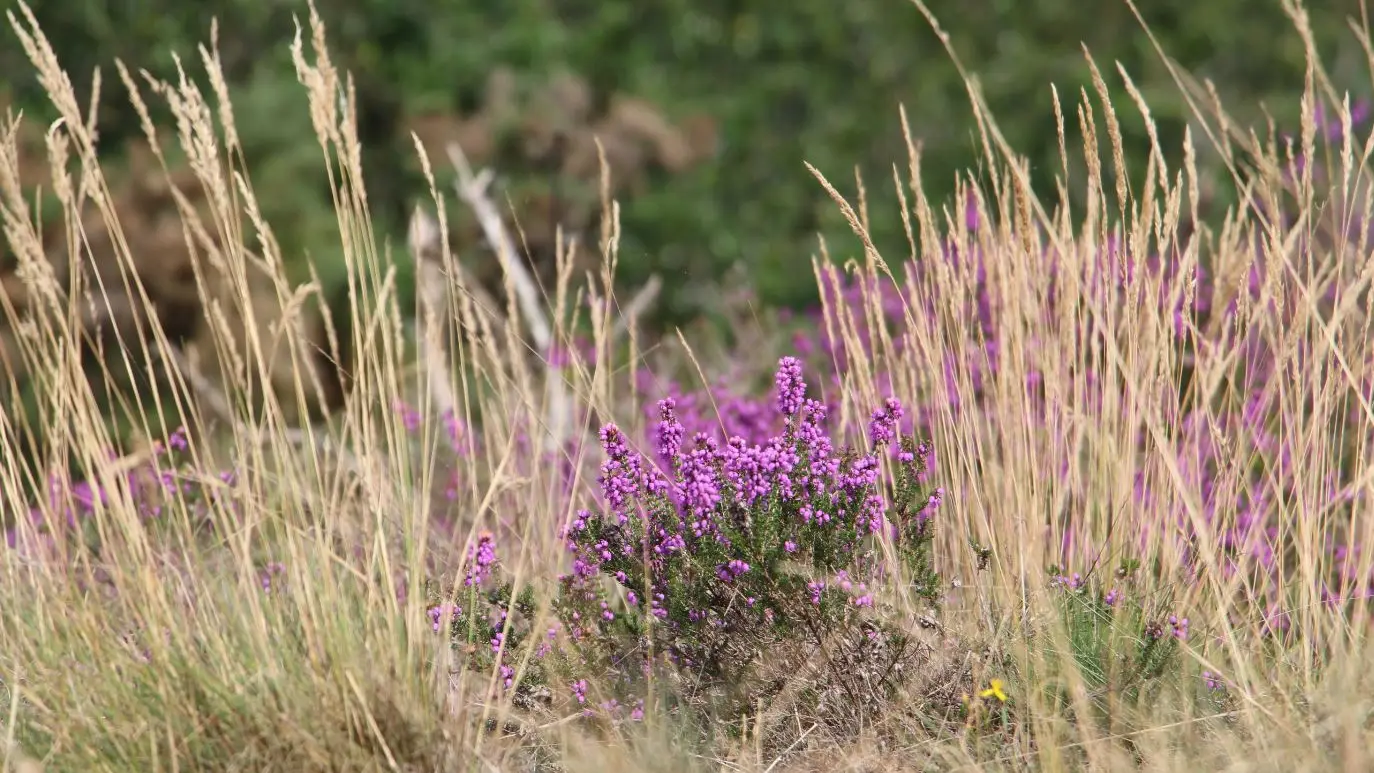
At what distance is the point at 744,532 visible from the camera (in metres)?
2.41

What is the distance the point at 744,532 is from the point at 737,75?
708cm

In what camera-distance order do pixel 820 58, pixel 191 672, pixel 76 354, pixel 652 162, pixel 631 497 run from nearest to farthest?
pixel 191 672, pixel 76 354, pixel 631 497, pixel 652 162, pixel 820 58

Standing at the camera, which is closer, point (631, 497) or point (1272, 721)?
point (1272, 721)

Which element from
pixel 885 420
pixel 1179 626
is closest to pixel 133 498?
pixel 885 420

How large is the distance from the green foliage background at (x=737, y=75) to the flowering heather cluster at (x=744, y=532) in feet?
11.9

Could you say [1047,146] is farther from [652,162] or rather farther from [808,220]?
[652,162]

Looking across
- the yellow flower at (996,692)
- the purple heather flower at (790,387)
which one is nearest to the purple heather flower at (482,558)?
the purple heather flower at (790,387)

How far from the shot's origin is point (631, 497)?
2.50 m

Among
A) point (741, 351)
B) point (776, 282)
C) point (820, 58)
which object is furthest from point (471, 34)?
point (741, 351)

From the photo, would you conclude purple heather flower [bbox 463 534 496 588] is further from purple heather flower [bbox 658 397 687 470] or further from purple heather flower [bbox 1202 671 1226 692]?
purple heather flower [bbox 1202 671 1226 692]

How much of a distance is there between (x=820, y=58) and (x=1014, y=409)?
23.3 feet

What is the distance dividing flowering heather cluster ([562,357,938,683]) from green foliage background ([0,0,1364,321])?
3.62 m

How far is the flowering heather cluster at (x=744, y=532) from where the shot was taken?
237cm

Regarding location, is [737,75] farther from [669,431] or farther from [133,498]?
[669,431]
